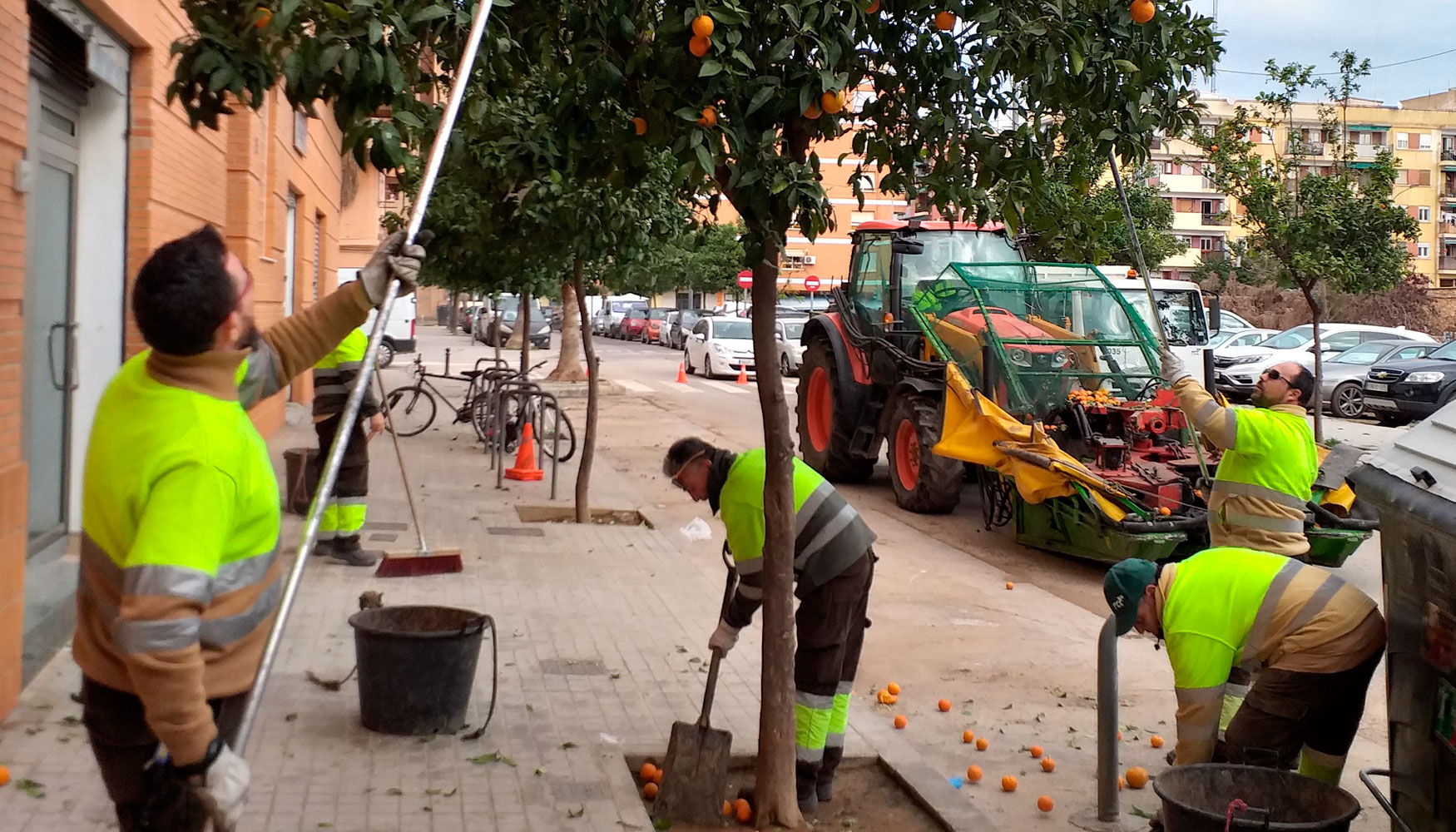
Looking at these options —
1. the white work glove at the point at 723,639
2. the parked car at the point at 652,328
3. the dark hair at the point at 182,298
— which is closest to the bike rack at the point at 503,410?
the white work glove at the point at 723,639

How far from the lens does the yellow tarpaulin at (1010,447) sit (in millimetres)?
9492

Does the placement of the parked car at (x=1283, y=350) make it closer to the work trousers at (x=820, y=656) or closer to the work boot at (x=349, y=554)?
the work boot at (x=349, y=554)

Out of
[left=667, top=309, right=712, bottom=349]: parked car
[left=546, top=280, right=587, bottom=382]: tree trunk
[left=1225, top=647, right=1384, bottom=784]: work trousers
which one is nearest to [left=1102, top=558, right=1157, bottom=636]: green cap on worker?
[left=1225, top=647, right=1384, bottom=784]: work trousers

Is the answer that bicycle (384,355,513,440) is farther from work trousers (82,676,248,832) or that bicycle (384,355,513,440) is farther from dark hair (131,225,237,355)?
dark hair (131,225,237,355)

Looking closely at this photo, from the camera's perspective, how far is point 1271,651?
4383 mm

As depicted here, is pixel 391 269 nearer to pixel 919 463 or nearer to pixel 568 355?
pixel 919 463

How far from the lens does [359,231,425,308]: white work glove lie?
326 centimetres

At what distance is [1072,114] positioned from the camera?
504 cm

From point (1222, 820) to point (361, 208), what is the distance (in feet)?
115

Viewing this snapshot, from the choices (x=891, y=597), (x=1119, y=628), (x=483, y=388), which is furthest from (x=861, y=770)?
(x=483, y=388)

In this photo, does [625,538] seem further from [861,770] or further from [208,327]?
[208,327]

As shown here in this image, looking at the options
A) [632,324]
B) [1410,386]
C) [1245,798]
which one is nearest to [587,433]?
[1245,798]

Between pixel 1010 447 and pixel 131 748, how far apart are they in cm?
790

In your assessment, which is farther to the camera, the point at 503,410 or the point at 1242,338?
the point at 1242,338
